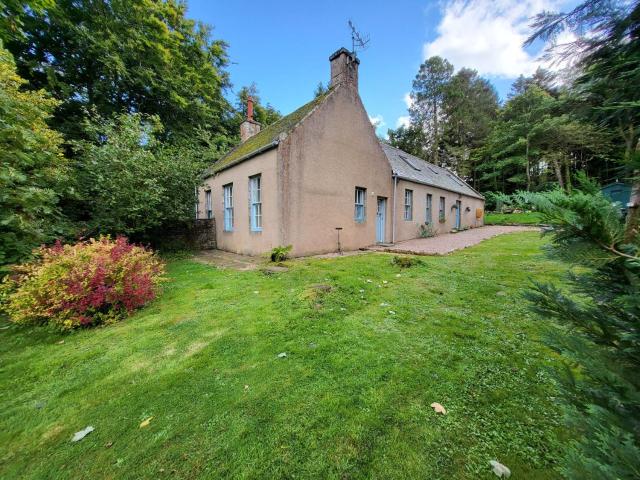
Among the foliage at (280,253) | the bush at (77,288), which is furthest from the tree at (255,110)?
the bush at (77,288)

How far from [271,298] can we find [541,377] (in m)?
3.85

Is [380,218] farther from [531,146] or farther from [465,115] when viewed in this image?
[465,115]

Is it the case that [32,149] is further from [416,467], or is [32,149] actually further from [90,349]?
[416,467]

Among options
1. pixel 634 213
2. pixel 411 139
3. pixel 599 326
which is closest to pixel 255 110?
pixel 411 139

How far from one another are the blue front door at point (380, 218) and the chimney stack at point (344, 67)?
5002 millimetres

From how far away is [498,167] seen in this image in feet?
86.0

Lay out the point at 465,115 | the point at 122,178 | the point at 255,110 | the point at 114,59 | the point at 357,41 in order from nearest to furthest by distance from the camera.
Answer: the point at 122,178 < the point at 357,41 < the point at 114,59 < the point at 255,110 < the point at 465,115

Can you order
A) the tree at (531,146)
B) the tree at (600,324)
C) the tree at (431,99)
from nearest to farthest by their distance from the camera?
the tree at (600,324)
the tree at (531,146)
the tree at (431,99)

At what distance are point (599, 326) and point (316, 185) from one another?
8.39 metres

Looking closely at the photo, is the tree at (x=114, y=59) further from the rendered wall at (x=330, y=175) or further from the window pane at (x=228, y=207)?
the rendered wall at (x=330, y=175)

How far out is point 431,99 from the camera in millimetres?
30062

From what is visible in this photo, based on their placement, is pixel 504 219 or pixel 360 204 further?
pixel 504 219

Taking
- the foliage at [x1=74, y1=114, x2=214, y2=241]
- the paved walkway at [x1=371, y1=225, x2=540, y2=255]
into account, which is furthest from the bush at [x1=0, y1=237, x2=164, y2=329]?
the paved walkway at [x1=371, y1=225, x2=540, y2=255]

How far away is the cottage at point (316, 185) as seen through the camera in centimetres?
845
